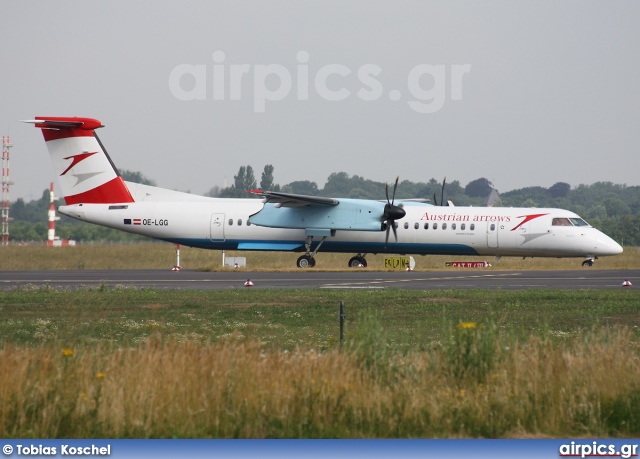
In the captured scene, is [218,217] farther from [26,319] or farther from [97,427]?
[97,427]

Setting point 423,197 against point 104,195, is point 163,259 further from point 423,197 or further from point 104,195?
point 423,197

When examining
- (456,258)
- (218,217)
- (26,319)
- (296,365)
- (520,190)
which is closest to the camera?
(296,365)

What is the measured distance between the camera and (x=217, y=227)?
133ft

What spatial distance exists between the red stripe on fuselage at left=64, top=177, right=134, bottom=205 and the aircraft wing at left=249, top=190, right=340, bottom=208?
7212 mm

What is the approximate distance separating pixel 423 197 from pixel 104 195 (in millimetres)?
89913

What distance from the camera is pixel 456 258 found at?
56.0m

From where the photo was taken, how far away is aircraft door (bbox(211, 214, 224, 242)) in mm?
40625

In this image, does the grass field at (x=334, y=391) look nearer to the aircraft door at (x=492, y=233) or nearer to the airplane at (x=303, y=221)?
the aircraft door at (x=492, y=233)

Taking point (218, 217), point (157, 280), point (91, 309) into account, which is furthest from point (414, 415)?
point (218, 217)

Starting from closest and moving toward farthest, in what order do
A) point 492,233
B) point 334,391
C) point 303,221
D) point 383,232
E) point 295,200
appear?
point 334,391, point 492,233, point 295,200, point 383,232, point 303,221

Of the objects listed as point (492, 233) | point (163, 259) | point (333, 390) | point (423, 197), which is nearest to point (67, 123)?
point (163, 259)

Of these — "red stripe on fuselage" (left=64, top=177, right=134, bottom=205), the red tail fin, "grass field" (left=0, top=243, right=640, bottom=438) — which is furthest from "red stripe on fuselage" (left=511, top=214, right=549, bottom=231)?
"grass field" (left=0, top=243, right=640, bottom=438)

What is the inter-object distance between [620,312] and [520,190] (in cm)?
14329

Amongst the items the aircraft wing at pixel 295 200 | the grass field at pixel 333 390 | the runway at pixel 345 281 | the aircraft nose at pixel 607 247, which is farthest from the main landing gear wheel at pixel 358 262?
the grass field at pixel 333 390
